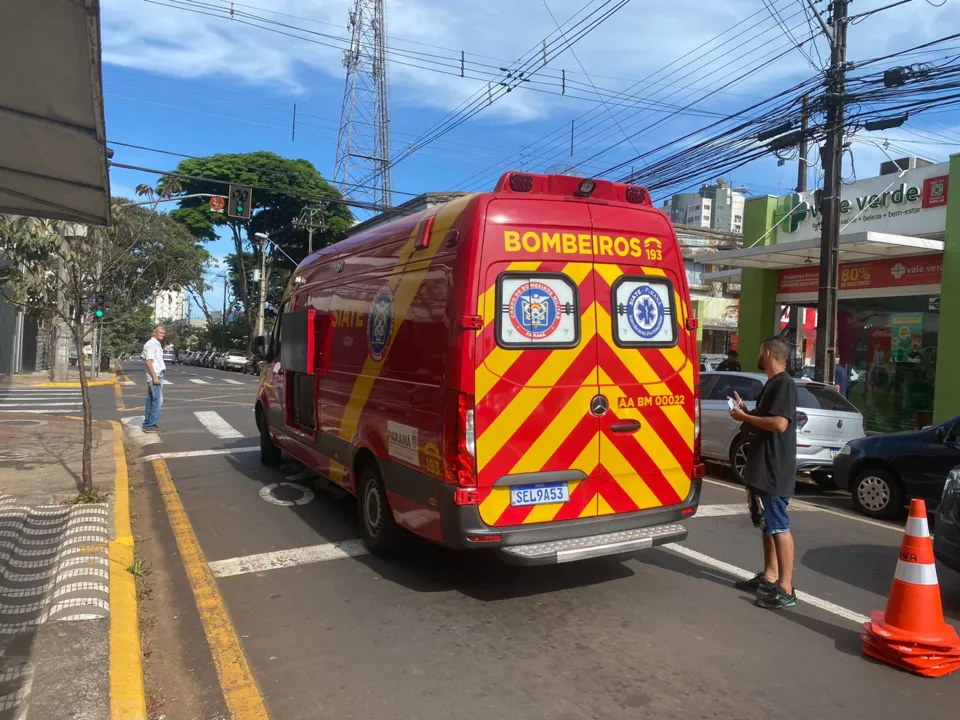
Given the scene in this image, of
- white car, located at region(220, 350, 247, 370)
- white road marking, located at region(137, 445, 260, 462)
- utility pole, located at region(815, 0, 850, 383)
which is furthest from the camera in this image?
white car, located at region(220, 350, 247, 370)

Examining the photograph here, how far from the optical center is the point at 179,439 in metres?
11.8

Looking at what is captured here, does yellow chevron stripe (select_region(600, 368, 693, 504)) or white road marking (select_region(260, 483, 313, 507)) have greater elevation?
yellow chevron stripe (select_region(600, 368, 693, 504))

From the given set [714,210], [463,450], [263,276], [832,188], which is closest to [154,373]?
[463,450]

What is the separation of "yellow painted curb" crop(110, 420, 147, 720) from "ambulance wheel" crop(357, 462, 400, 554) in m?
1.71

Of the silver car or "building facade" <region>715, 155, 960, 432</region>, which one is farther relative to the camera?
"building facade" <region>715, 155, 960, 432</region>

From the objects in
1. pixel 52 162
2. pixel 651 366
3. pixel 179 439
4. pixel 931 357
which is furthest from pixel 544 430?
pixel 931 357

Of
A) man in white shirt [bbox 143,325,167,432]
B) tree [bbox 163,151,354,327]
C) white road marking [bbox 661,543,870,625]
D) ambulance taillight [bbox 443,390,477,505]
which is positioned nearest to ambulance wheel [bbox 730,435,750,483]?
white road marking [bbox 661,543,870,625]

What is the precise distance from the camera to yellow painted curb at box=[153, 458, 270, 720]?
3512 millimetres

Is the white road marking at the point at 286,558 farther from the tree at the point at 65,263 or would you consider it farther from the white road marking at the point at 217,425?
the white road marking at the point at 217,425

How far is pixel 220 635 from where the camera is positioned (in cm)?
430

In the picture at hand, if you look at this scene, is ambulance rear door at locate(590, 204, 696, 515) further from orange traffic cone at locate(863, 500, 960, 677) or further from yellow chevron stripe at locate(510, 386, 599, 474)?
orange traffic cone at locate(863, 500, 960, 677)

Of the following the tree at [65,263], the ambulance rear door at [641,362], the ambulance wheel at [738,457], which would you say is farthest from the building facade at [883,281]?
the tree at [65,263]

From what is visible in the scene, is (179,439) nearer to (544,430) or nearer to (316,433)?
(316,433)

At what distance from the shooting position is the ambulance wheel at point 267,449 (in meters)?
9.30
